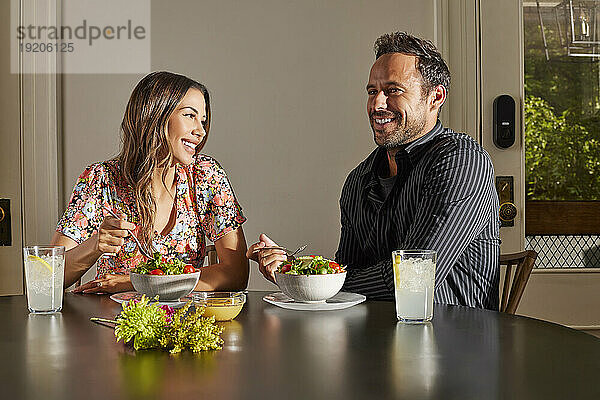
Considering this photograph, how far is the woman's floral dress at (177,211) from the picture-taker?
2061 mm

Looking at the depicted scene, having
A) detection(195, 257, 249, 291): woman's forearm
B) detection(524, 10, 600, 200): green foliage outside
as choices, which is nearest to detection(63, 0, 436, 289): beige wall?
detection(524, 10, 600, 200): green foliage outside

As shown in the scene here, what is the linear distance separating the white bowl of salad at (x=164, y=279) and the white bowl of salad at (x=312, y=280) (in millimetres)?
196

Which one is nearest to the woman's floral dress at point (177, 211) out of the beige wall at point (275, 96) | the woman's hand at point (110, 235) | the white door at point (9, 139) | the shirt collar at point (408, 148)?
→ the woman's hand at point (110, 235)

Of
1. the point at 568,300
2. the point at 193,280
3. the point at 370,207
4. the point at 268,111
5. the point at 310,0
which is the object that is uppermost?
the point at 310,0

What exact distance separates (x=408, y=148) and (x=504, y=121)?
1011 millimetres

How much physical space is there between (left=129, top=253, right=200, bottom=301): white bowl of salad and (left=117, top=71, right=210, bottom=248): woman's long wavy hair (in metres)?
0.55

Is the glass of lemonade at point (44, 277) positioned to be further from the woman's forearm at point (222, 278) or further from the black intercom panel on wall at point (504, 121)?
the black intercom panel on wall at point (504, 121)

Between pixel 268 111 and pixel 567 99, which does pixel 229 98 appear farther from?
pixel 567 99

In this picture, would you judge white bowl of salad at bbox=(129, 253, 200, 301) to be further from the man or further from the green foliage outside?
the green foliage outside

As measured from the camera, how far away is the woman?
2.07 meters

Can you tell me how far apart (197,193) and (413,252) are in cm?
95

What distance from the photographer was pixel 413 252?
1385 millimetres

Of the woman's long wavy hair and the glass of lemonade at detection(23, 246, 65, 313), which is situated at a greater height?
the woman's long wavy hair

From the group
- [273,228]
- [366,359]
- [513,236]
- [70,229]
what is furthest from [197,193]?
[513,236]
